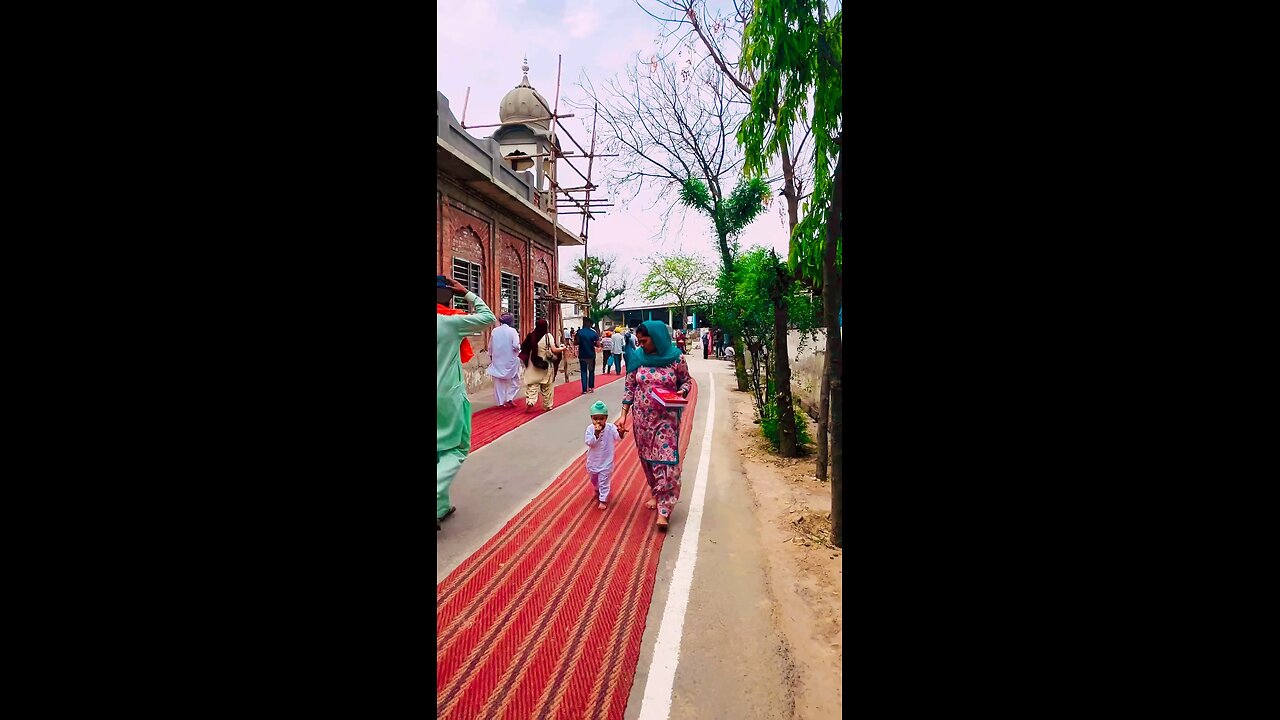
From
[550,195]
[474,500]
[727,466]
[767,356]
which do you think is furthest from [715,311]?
[550,195]

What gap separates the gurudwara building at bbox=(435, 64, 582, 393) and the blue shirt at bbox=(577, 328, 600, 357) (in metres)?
2.46

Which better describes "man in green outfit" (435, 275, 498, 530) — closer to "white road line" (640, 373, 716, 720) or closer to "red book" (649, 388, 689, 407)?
"red book" (649, 388, 689, 407)

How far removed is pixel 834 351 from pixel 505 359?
646 centimetres

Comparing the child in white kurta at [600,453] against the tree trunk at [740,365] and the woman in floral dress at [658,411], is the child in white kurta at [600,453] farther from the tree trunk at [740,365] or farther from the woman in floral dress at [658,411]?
the tree trunk at [740,365]

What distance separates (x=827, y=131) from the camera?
10.9ft

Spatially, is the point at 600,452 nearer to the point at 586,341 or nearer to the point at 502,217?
the point at 586,341

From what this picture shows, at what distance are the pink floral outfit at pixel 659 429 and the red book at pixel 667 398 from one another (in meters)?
0.04

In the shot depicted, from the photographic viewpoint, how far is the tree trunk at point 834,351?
3441 mm

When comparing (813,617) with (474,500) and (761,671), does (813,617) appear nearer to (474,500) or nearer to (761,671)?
(761,671)

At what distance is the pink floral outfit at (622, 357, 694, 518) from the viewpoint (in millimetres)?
3941

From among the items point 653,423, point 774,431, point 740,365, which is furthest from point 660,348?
point 740,365

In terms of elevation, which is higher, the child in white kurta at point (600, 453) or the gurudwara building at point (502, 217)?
the gurudwara building at point (502, 217)

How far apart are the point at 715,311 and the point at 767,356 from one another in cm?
131

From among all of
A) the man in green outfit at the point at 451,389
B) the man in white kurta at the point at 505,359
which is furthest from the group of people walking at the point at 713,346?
the man in green outfit at the point at 451,389
